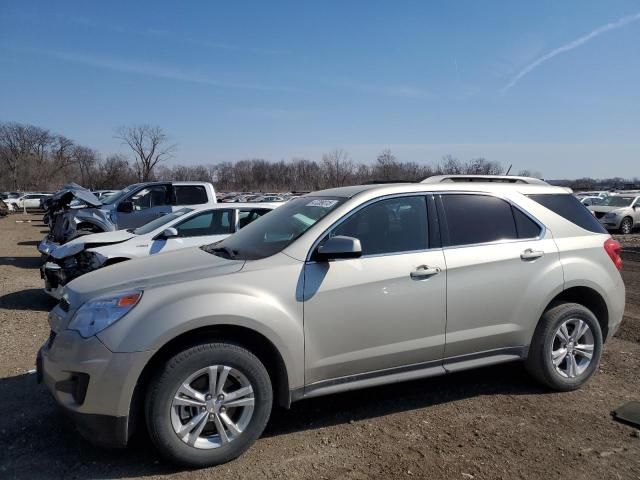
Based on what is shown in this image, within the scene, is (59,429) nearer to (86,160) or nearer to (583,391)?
(583,391)

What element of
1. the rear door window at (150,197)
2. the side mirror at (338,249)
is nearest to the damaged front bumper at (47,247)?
the rear door window at (150,197)

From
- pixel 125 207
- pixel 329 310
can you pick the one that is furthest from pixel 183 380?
pixel 125 207

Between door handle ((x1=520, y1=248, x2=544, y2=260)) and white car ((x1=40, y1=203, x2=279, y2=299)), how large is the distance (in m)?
4.49

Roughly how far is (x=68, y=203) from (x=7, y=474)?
968cm

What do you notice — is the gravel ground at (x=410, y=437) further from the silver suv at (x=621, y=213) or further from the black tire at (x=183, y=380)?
the silver suv at (x=621, y=213)

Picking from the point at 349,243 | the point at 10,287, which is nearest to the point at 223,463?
the point at 349,243

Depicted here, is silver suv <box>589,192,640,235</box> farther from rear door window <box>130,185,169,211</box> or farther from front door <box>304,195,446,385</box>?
front door <box>304,195,446,385</box>

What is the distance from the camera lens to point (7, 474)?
304 centimetres

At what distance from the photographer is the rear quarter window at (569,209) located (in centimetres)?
441

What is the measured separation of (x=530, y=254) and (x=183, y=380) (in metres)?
2.90

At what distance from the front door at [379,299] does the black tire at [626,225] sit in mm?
20700

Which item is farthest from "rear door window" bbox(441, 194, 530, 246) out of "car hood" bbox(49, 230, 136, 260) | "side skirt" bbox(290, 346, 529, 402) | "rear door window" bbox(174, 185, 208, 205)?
"rear door window" bbox(174, 185, 208, 205)

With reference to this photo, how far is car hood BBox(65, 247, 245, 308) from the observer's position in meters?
3.18

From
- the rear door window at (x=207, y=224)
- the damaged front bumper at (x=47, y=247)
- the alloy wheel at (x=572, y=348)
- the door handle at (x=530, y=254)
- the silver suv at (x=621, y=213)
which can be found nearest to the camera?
the door handle at (x=530, y=254)
